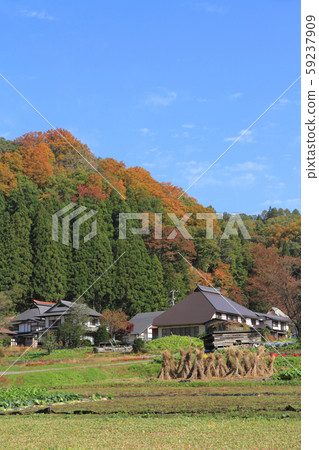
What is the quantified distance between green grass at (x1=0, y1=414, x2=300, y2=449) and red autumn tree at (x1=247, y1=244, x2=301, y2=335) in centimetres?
2262

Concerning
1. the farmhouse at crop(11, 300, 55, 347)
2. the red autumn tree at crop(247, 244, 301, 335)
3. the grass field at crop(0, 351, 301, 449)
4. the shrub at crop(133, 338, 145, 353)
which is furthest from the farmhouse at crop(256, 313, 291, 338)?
the grass field at crop(0, 351, 301, 449)

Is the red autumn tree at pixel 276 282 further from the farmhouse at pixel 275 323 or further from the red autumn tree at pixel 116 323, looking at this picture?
the red autumn tree at pixel 116 323

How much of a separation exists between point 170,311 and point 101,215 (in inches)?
467

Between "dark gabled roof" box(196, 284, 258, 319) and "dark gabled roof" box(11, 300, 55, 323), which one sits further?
"dark gabled roof" box(11, 300, 55, 323)

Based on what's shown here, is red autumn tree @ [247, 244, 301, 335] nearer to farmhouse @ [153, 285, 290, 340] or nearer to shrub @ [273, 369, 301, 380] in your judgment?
farmhouse @ [153, 285, 290, 340]

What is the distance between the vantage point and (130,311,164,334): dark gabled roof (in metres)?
43.5

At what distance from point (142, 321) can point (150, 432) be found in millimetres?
37605

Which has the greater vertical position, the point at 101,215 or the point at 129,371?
the point at 101,215

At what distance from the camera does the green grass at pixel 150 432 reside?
6.64 metres

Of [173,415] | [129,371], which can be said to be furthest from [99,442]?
[129,371]

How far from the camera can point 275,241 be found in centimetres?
4741

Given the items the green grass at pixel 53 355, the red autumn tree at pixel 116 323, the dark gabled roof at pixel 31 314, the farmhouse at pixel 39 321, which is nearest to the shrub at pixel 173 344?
the green grass at pixel 53 355

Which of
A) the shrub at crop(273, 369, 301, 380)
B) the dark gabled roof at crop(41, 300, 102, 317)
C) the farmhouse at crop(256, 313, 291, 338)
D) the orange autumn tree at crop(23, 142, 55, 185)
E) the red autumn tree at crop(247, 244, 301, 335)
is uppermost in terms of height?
the orange autumn tree at crop(23, 142, 55, 185)
